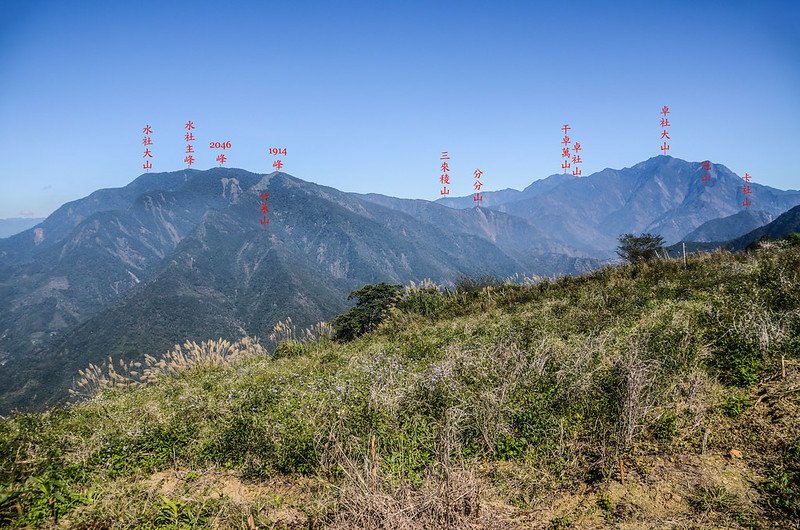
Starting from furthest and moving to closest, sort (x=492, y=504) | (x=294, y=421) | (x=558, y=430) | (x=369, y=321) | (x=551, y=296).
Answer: (x=369, y=321), (x=551, y=296), (x=294, y=421), (x=558, y=430), (x=492, y=504)

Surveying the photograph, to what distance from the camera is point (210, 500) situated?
13.4ft

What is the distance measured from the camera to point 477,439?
4918 mm

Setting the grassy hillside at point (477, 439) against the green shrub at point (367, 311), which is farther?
the green shrub at point (367, 311)

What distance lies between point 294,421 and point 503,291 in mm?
10924

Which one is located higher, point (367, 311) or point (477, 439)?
point (477, 439)

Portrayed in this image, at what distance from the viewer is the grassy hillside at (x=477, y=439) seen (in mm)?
3707

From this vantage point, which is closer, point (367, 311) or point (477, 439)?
point (477, 439)

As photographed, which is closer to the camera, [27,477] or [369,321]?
[27,477]

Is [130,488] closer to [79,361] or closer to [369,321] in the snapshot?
[369,321]

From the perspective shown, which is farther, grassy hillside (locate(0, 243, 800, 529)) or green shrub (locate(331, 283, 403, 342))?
green shrub (locate(331, 283, 403, 342))

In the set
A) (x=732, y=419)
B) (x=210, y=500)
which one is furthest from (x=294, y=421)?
(x=732, y=419)

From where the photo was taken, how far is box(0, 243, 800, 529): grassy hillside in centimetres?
371

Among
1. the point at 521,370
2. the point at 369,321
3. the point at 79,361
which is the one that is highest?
the point at 521,370

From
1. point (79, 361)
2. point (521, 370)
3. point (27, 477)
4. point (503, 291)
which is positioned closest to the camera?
point (27, 477)
